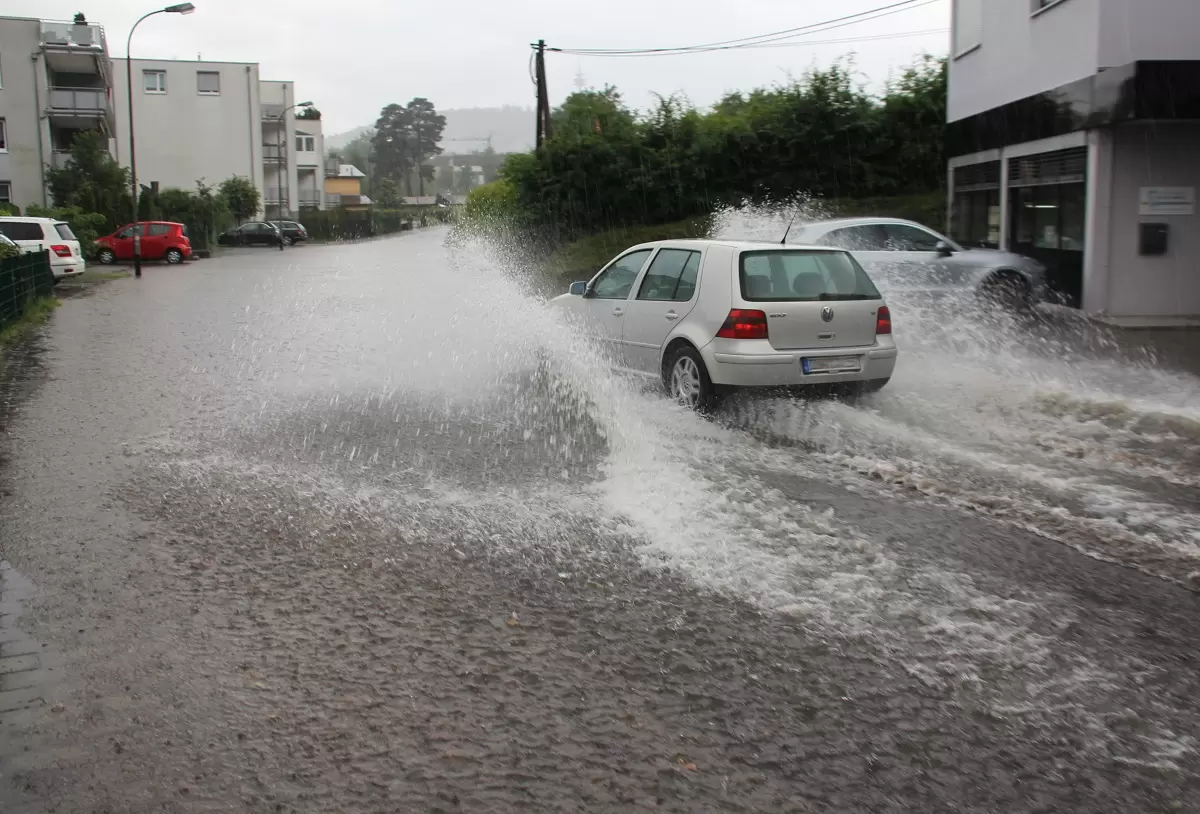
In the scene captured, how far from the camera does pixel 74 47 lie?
5094 cm

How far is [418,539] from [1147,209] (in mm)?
13613

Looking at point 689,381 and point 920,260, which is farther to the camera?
point 920,260

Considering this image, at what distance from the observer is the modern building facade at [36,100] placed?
164ft

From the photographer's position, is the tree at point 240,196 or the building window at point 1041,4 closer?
the building window at point 1041,4

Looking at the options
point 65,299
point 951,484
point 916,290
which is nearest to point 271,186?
point 65,299

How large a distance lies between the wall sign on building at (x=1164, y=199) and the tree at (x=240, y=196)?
189ft

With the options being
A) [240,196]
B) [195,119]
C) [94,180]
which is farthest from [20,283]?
[195,119]

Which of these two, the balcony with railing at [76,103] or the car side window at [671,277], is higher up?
the balcony with railing at [76,103]

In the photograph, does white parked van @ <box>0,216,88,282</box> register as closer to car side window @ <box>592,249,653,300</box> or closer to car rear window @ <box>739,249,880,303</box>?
car side window @ <box>592,249,653,300</box>

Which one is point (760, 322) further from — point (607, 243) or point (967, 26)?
point (607, 243)

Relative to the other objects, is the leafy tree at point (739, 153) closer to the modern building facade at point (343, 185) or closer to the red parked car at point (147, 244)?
the red parked car at point (147, 244)

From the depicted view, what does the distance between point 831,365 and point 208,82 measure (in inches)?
2828

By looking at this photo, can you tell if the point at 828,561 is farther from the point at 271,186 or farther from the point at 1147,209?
the point at 271,186

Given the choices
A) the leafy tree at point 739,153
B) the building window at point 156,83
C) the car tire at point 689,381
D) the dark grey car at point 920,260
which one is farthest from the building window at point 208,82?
the car tire at point 689,381
